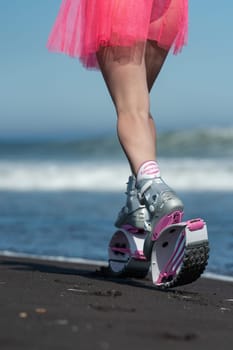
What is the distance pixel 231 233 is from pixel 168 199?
336 centimetres

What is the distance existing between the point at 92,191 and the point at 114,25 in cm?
1015

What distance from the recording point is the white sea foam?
1422 centimetres

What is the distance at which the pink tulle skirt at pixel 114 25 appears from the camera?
2973 millimetres

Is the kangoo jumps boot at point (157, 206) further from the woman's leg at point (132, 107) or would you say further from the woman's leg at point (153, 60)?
the woman's leg at point (153, 60)

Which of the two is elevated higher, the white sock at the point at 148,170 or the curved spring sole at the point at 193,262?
the white sock at the point at 148,170

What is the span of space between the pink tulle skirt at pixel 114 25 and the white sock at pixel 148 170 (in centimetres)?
41

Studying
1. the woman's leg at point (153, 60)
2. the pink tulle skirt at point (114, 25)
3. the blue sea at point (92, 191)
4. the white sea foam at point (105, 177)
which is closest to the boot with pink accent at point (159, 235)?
the woman's leg at point (153, 60)

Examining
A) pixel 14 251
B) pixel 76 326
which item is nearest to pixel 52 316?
pixel 76 326

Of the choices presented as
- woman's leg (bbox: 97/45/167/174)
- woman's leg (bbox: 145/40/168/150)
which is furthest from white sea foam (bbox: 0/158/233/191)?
woman's leg (bbox: 97/45/167/174)

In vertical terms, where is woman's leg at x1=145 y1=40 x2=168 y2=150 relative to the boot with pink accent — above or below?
above

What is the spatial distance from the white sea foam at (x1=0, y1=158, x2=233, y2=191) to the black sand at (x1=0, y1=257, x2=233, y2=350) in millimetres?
10248

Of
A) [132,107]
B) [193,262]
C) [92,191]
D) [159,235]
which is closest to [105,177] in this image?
[92,191]

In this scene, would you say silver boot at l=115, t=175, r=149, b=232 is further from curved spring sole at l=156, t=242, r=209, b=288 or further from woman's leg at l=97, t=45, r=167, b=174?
curved spring sole at l=156, t=242, r=209, b=288

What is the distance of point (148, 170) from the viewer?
2.97m
